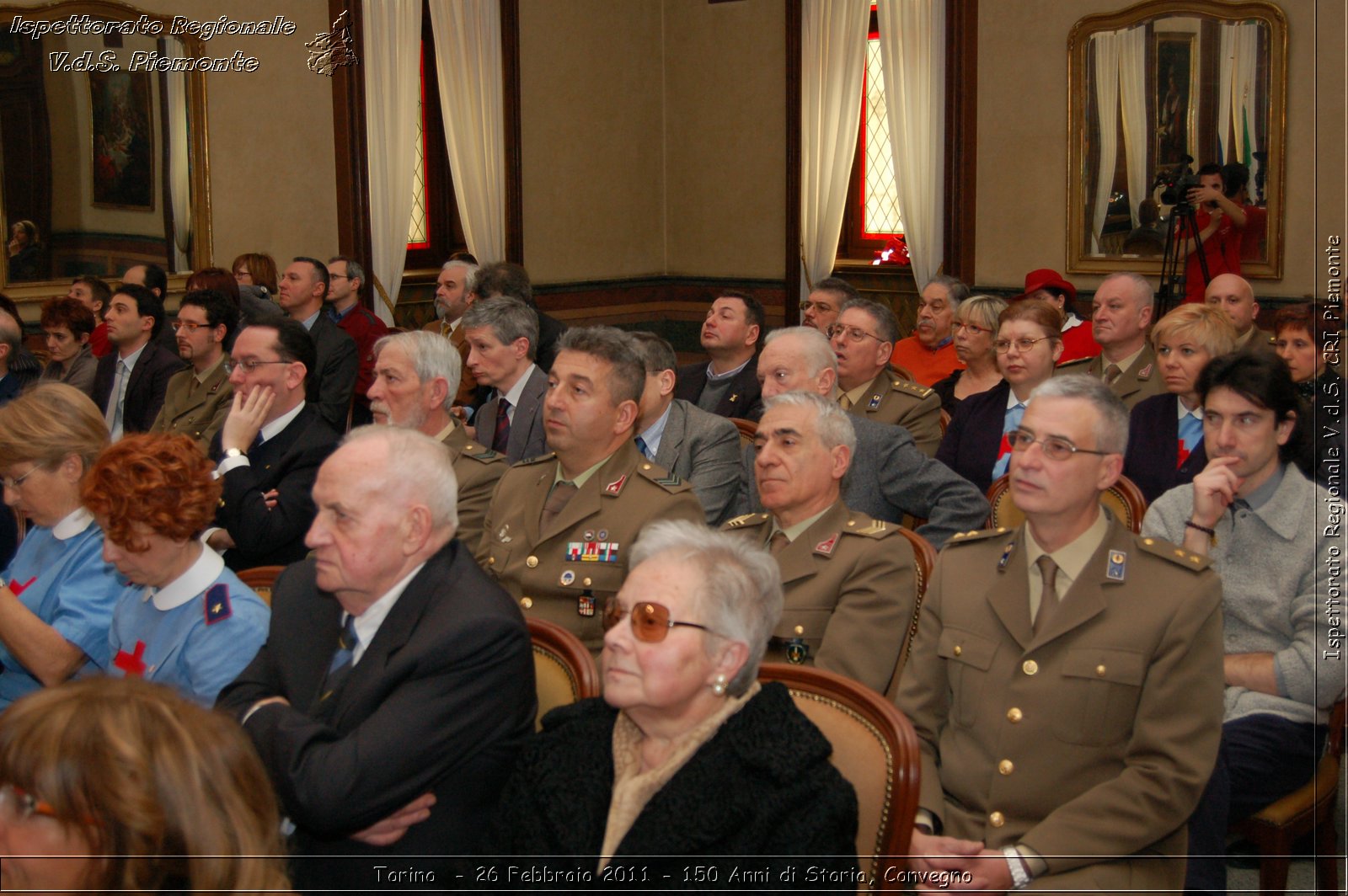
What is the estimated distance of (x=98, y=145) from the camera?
24.1 ft

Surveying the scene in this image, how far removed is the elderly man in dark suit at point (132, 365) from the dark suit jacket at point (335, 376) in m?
0.65

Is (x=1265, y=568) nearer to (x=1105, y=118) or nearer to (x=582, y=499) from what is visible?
(x=582, y=499)

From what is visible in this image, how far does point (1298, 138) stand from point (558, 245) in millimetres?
5139

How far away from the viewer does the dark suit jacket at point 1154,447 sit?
3.86 m

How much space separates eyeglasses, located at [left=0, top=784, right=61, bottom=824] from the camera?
1.41 metres

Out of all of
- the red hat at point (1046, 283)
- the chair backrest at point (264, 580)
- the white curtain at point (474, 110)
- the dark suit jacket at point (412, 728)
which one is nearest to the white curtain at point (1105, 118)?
the red hat at point (1046, 283)

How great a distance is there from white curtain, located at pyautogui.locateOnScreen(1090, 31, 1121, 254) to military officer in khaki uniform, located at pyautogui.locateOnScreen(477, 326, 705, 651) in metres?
5.37

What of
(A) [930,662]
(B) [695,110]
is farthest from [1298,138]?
(A) [930,662]

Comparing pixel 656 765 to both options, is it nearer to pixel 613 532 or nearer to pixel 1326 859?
pixel 613 532

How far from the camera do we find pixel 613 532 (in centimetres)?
308

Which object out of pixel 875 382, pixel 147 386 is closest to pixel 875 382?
pixel 875 382

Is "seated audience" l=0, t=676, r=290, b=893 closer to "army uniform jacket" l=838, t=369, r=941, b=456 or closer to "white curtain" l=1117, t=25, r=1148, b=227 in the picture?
"army uniform jacket" l=838, t=369, r=941, b=456

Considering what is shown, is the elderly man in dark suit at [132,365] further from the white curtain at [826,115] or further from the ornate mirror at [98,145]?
the white curtain at [826,115]

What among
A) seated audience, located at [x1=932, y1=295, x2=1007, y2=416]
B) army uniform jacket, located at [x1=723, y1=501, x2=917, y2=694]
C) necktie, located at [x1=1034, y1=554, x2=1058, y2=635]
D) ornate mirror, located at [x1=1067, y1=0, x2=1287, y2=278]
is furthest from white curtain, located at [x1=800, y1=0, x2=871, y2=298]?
necktie, located at [x1=1034, y1=554, x2=1058, y2=635]
